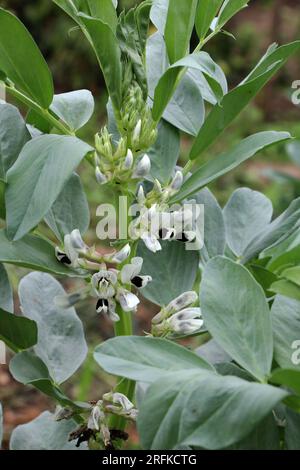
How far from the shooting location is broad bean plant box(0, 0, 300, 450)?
44 cm

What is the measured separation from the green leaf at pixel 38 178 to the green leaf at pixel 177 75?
0.28 ft

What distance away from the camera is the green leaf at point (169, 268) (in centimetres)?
63

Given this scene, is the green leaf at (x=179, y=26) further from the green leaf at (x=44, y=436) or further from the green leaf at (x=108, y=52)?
the green leaf at (x=44, y=436)

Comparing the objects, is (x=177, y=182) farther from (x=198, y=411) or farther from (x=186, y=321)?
(x=198, y=411)

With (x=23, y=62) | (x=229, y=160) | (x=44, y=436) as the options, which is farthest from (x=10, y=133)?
(x=44, y=436)

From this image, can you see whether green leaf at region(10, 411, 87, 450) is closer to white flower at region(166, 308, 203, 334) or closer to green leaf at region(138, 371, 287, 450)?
white flower at region(166, 308, 203, 334)

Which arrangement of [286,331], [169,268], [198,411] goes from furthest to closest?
1. [169,268]
2. [286,331]
3. [198,411]

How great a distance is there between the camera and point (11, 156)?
580mm

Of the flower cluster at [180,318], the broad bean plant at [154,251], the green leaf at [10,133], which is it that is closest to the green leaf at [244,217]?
the broad bean plant at [154,251]

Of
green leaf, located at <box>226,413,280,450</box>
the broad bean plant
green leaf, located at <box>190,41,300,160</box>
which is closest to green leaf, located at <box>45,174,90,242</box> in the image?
the broad bean plant

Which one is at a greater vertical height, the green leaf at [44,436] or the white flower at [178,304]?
the white flower at [178,304]

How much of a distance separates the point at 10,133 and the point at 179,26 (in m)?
0.15

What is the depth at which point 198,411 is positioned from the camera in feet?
1.33
